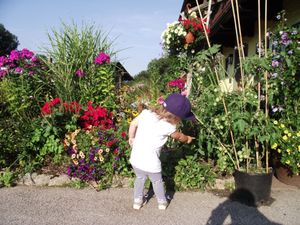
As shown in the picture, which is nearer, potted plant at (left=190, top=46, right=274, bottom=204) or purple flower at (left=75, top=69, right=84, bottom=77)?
potted plant at (left=190, top=46, right=274, bottom=204)

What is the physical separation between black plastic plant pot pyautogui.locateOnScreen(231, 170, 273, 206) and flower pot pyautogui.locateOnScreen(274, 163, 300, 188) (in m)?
0.65

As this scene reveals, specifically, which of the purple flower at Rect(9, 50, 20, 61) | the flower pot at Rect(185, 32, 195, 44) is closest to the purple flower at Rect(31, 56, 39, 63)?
the purple flower at Rect(9, 50, 20, 61)

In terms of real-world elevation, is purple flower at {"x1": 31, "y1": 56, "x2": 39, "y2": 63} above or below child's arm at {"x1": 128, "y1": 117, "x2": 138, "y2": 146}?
above

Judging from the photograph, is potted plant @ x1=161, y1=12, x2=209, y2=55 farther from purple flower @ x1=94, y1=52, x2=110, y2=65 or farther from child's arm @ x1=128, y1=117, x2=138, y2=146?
child's arm @ x1=128, y1=117, x2=138, y2=146

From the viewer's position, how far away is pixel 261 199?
310 cm

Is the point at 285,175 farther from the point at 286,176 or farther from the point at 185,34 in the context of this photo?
the point at 185,34

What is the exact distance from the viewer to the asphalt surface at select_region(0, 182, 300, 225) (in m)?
2.70

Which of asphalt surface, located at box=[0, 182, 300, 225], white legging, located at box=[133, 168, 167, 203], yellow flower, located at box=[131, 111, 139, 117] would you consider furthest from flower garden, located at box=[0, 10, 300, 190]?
white legging, located at box=[133, 168, 167, 203]

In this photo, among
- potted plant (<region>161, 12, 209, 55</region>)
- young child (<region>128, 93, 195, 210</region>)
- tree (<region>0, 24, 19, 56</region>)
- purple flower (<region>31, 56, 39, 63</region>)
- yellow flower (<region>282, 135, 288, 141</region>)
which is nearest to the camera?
young child (<region>128, 93, 195, 210</region>)

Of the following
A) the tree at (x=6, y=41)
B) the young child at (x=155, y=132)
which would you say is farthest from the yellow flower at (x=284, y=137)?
the tree at (x=6, y=41)

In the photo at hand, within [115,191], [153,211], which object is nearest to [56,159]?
[115,191]

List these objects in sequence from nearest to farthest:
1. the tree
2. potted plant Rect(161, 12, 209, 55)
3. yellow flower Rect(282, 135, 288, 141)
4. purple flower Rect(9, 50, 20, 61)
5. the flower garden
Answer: the flower garden
yellow flower Rect(282, 135, 288, 141)
purple flower Rect(9, 50, 20, 61)
potted plant Rect(161, 12, 209, 55)
the tree

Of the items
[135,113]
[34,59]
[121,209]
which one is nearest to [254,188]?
[121,209]

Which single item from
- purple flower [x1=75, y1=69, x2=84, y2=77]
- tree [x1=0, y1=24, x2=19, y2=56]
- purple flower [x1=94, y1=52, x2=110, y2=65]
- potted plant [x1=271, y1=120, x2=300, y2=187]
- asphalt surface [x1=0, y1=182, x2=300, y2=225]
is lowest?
asphalt surface [x1=0, y1=182, x2=300, y2=225]
